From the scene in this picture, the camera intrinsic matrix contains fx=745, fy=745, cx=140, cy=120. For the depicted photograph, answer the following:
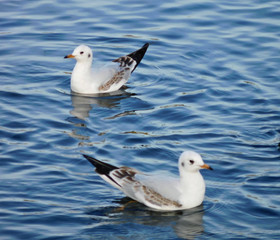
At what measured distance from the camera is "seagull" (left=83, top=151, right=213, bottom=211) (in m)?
10.6

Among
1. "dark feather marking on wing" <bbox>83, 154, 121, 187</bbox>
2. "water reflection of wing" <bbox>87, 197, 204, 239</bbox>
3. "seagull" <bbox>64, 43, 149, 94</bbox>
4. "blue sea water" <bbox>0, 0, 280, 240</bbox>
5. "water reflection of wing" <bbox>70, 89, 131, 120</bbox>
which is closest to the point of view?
"water reflection of wing" <bbox>87, 197, 204, 239</bbox>

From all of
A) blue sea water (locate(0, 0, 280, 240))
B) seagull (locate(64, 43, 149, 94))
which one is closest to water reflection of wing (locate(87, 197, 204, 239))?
blue sea water (locate(0, 0, 280, 240))

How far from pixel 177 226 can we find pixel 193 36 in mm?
8494

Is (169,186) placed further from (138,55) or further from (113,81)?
(138,55)

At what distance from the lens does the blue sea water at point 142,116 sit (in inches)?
409

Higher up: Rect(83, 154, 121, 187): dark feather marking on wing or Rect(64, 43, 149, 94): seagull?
Rect(64, 43, 149, 94): seagull

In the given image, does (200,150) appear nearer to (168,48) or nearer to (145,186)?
(145,186)

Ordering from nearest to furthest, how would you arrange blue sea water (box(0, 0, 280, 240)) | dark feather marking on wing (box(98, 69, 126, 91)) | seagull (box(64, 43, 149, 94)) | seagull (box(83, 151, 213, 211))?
1. blue sea water (box(0, 0, 280, 240))
2. seagull (box(83, 151, 213, 211))
3. seagull (box(64, 43, 149, 94))
4. dark feather marking on wing (box(98, 69, 126, 91))

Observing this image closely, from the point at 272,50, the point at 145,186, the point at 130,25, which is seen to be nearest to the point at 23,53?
the point at 130,25

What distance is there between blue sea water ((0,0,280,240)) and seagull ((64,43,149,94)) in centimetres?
27

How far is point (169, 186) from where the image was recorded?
10734 mm

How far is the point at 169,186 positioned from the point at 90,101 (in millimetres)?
4733

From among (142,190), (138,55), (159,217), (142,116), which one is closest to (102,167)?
(142,190)

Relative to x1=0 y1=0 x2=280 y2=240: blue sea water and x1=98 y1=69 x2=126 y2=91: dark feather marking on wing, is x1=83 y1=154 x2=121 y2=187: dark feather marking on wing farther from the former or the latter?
x1=98 y1=69 x2=126 y2=91: dark feather marking on wing
